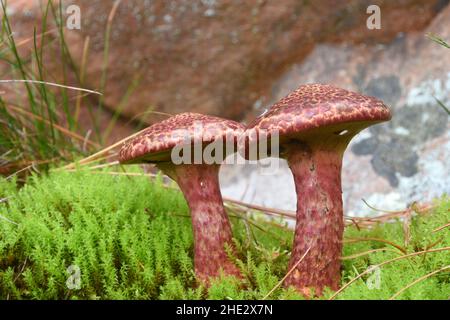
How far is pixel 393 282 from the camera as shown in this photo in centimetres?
149

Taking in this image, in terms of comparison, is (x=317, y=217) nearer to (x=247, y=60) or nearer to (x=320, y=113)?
(x=320, y=113)

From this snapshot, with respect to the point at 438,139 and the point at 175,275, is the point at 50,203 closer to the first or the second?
the point at 175,275

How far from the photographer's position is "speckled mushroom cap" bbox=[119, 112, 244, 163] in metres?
1.50

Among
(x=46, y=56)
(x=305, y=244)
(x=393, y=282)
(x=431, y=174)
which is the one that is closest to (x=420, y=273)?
(x=393, y=282)

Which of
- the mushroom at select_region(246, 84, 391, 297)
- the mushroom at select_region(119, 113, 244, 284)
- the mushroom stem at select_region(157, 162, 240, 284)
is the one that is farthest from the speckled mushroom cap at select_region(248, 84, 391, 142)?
the mushroom stem at select_region(157, 162, 240, 284)

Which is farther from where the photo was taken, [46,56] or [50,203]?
[46,56]

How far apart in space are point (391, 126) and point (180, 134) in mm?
2295

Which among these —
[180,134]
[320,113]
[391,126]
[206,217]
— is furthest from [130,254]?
[391,126]

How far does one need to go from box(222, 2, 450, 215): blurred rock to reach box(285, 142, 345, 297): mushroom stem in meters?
1.31

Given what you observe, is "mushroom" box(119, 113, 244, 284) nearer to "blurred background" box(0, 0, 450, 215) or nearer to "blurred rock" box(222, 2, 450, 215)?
"blurred rock" box(222, 2, 450, 215)

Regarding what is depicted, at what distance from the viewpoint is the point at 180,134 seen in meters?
1.50

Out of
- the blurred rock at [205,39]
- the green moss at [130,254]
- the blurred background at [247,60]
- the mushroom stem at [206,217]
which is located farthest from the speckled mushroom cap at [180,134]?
the blurred rock at [205,39]

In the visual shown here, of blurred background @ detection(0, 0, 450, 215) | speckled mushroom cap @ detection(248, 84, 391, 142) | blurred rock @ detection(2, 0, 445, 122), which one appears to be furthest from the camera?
blurred rock @ detection(2, 0, 445, 122)
